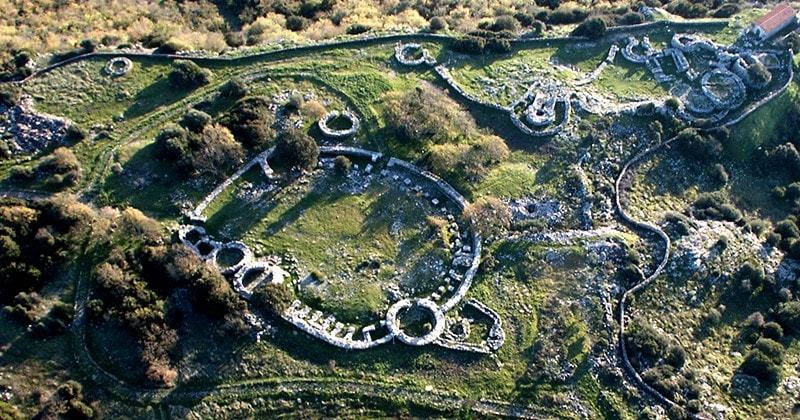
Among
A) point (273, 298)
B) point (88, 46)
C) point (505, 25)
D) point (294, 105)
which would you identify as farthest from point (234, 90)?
point (505, 25)

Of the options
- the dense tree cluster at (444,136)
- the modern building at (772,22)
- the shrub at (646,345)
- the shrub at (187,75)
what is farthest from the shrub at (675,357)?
the shrub at (187,75)

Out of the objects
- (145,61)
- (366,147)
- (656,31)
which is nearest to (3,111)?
A: (145,61)

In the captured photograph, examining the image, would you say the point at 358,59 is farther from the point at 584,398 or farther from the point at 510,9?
the point at 584,398

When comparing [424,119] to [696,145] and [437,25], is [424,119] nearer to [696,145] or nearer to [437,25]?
[437,25]

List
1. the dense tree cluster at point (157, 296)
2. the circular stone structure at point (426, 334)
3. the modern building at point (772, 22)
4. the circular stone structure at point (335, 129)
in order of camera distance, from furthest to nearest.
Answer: the modern building at point (772, 22) → the circular stone structure at point (335, 129) → the circular stone structure at point (426, 334) → the dense tree cluster at point (157, 296)

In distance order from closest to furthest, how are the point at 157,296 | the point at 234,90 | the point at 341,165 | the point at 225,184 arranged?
the point at 157,296 → the point at 225,184 → the point at 341,165 → the point at 234,90

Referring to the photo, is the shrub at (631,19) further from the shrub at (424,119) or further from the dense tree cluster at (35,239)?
the dense tree cluster at (35,239)
